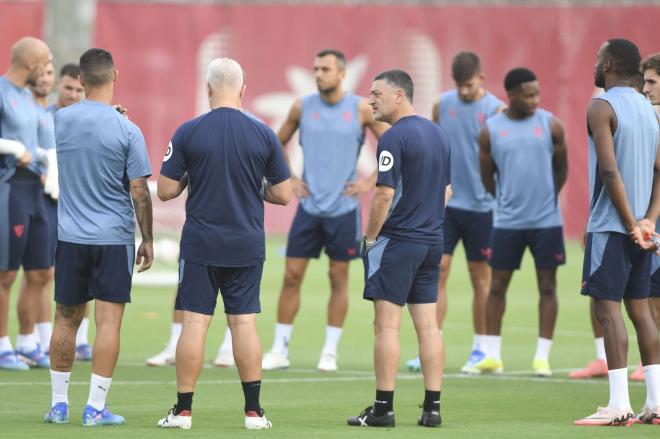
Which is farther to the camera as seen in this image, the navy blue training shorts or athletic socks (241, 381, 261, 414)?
the navy blue training shorts

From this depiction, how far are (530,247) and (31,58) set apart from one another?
4.74 metres

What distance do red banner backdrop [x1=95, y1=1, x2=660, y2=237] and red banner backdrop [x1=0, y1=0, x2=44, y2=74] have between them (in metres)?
1.24

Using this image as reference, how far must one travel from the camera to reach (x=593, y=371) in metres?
12.5

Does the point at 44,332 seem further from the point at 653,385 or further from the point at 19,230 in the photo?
the point at 653,385

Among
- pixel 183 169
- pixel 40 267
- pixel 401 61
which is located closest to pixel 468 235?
pixel 40 267

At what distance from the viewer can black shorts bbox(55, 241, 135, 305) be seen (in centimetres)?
947

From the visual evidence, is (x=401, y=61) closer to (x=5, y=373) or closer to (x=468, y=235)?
(x=468, y=235)

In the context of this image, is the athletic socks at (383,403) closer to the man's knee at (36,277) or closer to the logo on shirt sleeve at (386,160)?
the logo on shirt sleeve at (386,160)

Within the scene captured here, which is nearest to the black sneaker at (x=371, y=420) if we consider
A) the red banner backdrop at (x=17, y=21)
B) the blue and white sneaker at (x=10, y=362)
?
the blue and white sneaker at (x=10, y=362)

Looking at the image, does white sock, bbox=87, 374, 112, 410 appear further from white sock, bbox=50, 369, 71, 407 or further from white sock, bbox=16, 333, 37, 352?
white sock, bbox=16, 333, 37, 352

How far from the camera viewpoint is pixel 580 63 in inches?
1148

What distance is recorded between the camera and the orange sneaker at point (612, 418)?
9.50m

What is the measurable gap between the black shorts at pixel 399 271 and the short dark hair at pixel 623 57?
1.73 metres

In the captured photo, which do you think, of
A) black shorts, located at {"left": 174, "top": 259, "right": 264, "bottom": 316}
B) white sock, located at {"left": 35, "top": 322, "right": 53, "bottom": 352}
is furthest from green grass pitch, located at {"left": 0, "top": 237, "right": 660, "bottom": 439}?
black shorts, located at {"left": 174, "top": 259, "right": 264, "bottom": 316}
